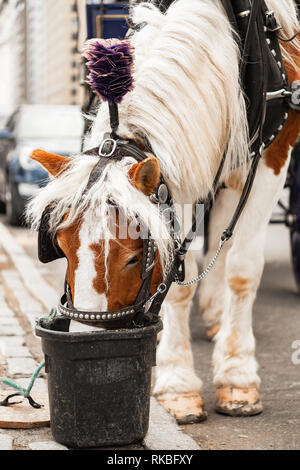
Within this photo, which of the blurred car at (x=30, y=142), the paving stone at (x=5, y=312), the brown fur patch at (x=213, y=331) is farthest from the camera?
the blurred car at (x=30, y=142)

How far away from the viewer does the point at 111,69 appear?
2.57 m

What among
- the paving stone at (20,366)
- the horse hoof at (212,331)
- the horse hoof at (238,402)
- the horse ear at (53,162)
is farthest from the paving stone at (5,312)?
the horse ear at (53,162)

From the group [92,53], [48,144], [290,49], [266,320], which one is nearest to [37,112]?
[48,144]

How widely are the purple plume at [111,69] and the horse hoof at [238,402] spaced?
1.54 metres

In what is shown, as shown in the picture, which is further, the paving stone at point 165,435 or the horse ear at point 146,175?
the paving stone at point 165,435

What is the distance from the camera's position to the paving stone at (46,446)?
2691 millimetres

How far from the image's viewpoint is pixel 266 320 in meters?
5.28

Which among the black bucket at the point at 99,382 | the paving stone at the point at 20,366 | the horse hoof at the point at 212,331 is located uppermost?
the black bucket at the point at 99,382

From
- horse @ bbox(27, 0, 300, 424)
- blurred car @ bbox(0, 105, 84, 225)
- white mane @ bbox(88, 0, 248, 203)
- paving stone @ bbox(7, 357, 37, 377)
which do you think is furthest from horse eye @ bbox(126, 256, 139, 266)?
blurred car @ bbox(0, 105, 84, 225)

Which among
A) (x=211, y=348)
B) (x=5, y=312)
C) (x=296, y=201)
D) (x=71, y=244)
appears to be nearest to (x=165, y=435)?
(x=71, y=244)

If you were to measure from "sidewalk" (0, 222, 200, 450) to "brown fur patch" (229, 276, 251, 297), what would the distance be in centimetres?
68

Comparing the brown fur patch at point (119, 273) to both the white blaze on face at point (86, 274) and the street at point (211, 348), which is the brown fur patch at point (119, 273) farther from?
the street at point (211, 348)

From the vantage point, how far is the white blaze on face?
93.7 inches
